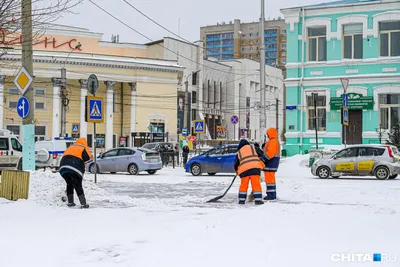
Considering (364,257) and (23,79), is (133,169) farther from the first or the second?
(364,257)

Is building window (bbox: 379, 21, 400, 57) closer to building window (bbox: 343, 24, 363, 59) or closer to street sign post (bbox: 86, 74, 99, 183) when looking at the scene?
building window (bbox: 343, 24, 363, 59)

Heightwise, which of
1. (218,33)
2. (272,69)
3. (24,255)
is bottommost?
(24,255)

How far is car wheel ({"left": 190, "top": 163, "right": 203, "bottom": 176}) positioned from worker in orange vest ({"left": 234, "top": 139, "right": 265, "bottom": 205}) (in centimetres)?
1364

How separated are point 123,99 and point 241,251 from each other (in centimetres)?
6322

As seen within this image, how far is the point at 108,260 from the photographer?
290 inches

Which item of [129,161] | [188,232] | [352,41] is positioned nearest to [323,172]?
[129,161]

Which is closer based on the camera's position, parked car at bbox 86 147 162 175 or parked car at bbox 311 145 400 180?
parked car at bbox 311 145 400 180

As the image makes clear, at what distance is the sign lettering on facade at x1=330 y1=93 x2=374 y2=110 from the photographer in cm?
3450

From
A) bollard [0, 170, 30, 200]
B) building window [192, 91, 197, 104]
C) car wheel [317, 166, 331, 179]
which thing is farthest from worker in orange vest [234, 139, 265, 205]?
building window [192, 91, 197, 104]

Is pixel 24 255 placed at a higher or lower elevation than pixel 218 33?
lower

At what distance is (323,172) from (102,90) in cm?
4683

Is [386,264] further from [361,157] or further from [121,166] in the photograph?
[121,166]

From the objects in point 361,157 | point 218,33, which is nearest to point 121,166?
point 361,157

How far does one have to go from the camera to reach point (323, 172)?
975 inches
